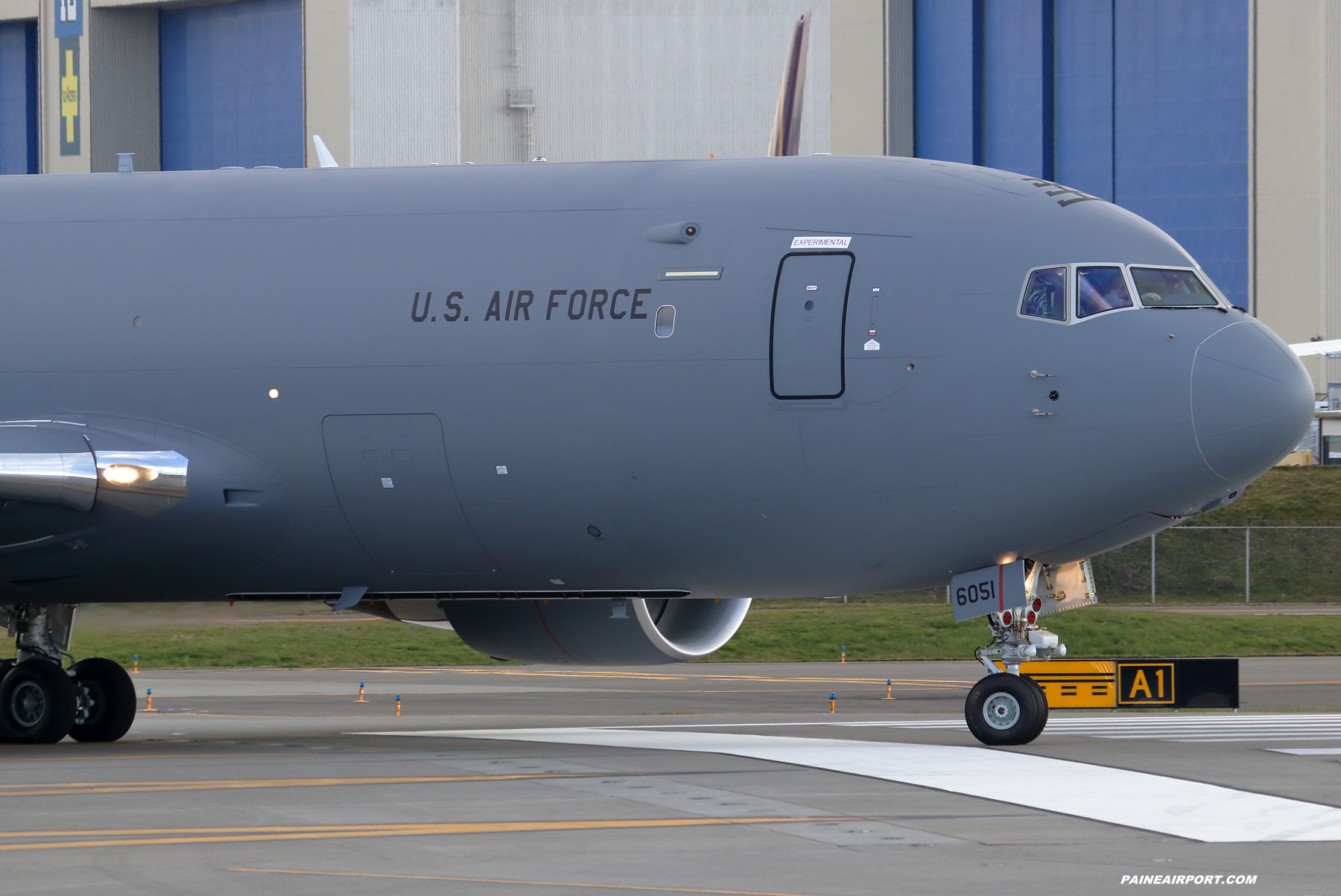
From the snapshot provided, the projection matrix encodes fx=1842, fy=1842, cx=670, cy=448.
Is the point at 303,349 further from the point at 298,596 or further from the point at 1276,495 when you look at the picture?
the point at 1276,495

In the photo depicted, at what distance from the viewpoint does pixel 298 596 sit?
18.3m

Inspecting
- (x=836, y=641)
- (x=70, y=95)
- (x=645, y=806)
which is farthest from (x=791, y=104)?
(x=70, y=95)

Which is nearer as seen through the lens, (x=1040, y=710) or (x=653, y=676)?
(x=1040, y=710)

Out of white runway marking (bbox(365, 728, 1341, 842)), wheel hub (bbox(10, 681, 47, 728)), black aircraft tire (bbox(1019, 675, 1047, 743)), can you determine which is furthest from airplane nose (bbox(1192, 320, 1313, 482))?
wheel hub (bbox(10, 681, 47, 728))

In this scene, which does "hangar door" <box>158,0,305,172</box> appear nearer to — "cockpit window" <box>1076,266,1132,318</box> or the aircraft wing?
the aircraft wing

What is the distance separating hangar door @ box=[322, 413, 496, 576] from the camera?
55.9 ft

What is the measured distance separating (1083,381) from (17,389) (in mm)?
10110

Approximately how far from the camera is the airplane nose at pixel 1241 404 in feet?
50.7

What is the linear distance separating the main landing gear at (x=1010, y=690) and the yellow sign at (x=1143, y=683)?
262 centimetres

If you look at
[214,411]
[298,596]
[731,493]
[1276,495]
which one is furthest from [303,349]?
[1276,495]

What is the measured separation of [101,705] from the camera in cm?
1997

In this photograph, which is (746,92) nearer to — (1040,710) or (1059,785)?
(1040,710)

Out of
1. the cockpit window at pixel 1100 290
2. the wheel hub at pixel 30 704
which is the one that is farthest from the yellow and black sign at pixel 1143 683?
the wheel hub at pixel 30 704

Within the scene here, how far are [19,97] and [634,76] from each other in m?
30.1
